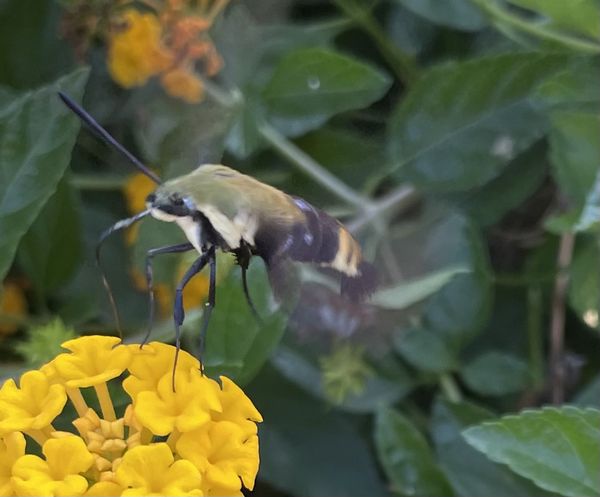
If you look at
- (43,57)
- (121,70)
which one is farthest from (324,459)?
(43,57)

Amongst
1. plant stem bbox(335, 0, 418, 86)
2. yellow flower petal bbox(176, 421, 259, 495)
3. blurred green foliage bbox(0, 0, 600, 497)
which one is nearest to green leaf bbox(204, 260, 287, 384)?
blurred green foliage bbox(0, 0, 600, 497)

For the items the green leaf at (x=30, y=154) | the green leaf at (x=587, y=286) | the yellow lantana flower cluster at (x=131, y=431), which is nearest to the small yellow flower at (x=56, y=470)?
the yellow lantana flower cluster at (x=131, y=431)

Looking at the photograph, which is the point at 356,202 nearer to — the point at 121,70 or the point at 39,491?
the point at 121,70

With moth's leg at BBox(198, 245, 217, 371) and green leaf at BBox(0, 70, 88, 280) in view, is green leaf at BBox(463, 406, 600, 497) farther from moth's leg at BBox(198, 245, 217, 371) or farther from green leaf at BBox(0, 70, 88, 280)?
green leaf at BBox(0, 70, 88, 280)

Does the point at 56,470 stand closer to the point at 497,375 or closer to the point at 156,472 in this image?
the point at 156,472

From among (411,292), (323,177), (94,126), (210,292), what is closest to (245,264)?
(210,292)

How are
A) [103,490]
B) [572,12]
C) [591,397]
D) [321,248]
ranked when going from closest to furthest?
[103,490], [321,248], [572,12], [591,397]
